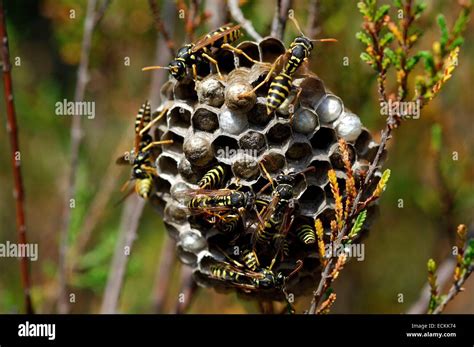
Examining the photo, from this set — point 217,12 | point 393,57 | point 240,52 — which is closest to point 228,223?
point 240,52

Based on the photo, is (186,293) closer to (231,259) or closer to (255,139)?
(231,259)

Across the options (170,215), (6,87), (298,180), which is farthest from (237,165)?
(6,87)

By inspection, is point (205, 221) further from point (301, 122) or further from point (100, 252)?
point (100, 252)

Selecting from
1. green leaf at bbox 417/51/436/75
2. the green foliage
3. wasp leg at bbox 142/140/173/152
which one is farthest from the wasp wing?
green leaf at bbox 417/51/436/75

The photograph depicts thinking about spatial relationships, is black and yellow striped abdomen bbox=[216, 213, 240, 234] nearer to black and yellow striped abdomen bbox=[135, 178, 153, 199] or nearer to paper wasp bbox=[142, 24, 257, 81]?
black and yellow striped abdomen bbox=[135, 178, 153, 199]

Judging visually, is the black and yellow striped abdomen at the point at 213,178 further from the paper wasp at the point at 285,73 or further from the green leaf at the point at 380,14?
the green leaf at the point at 380,14

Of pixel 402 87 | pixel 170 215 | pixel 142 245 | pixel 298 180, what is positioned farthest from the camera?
pixel 142 245
